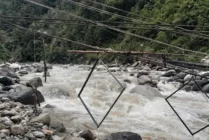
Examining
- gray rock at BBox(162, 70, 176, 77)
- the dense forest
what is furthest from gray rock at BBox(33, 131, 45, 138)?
gray rock at BBox(162, 70, 176, 77)

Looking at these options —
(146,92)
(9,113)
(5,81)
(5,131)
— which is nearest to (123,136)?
(5,131)

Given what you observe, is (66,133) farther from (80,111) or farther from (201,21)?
(201,21)

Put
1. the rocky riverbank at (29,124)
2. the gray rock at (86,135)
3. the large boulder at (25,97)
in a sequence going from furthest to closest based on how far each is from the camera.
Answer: the large boulder at (25,97) → the gray rock at (86,135) → the rocky riverbank at (29,124)

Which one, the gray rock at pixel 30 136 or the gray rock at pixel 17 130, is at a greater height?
the gray rock at pixel 17 130

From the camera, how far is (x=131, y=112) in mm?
7582

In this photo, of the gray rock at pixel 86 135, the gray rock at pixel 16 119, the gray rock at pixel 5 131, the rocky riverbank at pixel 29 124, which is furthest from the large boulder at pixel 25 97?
the gray rock at pixel 86 135

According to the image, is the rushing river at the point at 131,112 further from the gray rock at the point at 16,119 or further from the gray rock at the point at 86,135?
the gray rock at the point at 16,119

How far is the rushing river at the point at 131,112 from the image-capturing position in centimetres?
623

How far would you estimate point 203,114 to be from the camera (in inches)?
300

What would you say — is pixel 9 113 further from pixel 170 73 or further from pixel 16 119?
pixel 170 73

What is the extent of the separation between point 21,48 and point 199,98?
25.4 meters

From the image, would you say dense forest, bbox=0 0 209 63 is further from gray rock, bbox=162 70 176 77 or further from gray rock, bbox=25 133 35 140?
gray rock, bbox=25 133 35 140

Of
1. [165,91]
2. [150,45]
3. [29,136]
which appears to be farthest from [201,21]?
[29,136]

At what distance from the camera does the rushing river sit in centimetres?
623
